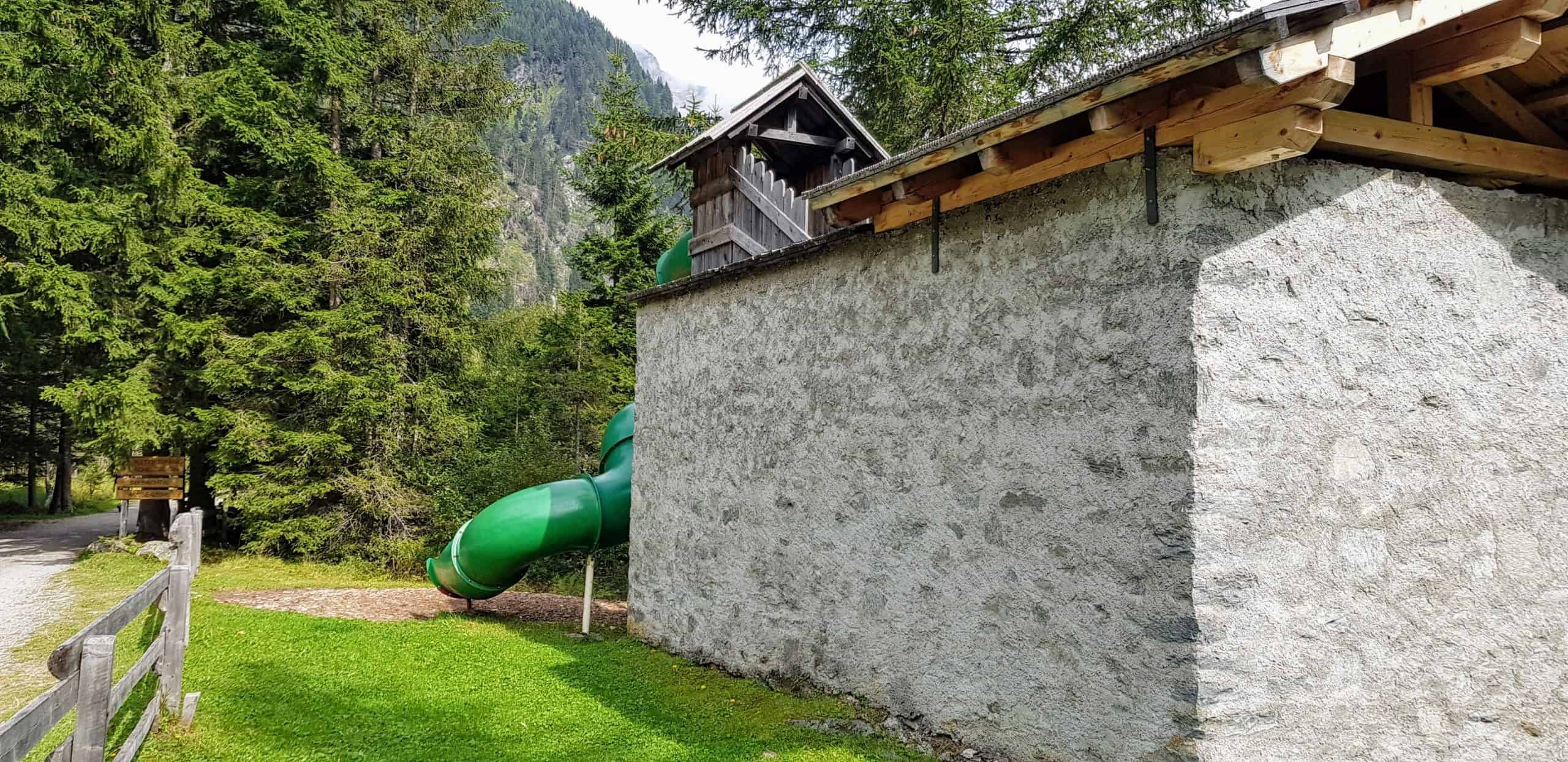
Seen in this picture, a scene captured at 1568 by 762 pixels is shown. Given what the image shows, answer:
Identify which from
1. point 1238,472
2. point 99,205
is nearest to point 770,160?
point 1238,472

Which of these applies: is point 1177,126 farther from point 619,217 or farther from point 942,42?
point 619,217

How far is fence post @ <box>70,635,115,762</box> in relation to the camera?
3656 mm

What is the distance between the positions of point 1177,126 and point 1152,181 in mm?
268

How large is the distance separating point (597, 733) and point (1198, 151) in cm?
506

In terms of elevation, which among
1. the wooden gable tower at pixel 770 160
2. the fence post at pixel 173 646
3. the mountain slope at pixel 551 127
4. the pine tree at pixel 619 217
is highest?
the mountain slope at pixel 551 127

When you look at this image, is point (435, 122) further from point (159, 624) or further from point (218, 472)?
point (159, 624)

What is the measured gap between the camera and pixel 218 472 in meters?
15.2

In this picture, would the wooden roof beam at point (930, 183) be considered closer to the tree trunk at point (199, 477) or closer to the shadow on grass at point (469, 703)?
the shadow on grass at point (469, 703)

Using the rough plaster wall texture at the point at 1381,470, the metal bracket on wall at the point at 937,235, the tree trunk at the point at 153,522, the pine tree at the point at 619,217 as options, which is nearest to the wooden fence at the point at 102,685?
the rough plaster wall texture at the point at 1381,470

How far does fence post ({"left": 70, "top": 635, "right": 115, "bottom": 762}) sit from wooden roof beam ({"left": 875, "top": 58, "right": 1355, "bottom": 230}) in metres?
4.81

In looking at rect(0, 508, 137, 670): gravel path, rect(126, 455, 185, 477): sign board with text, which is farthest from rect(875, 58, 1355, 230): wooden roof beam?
rect(126, 455, 185, 477): sign board with text

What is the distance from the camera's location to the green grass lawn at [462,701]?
218 inches

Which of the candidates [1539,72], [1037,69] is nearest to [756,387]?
[1539,72]

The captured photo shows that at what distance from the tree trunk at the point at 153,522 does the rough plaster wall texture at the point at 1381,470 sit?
17892 millimetres
